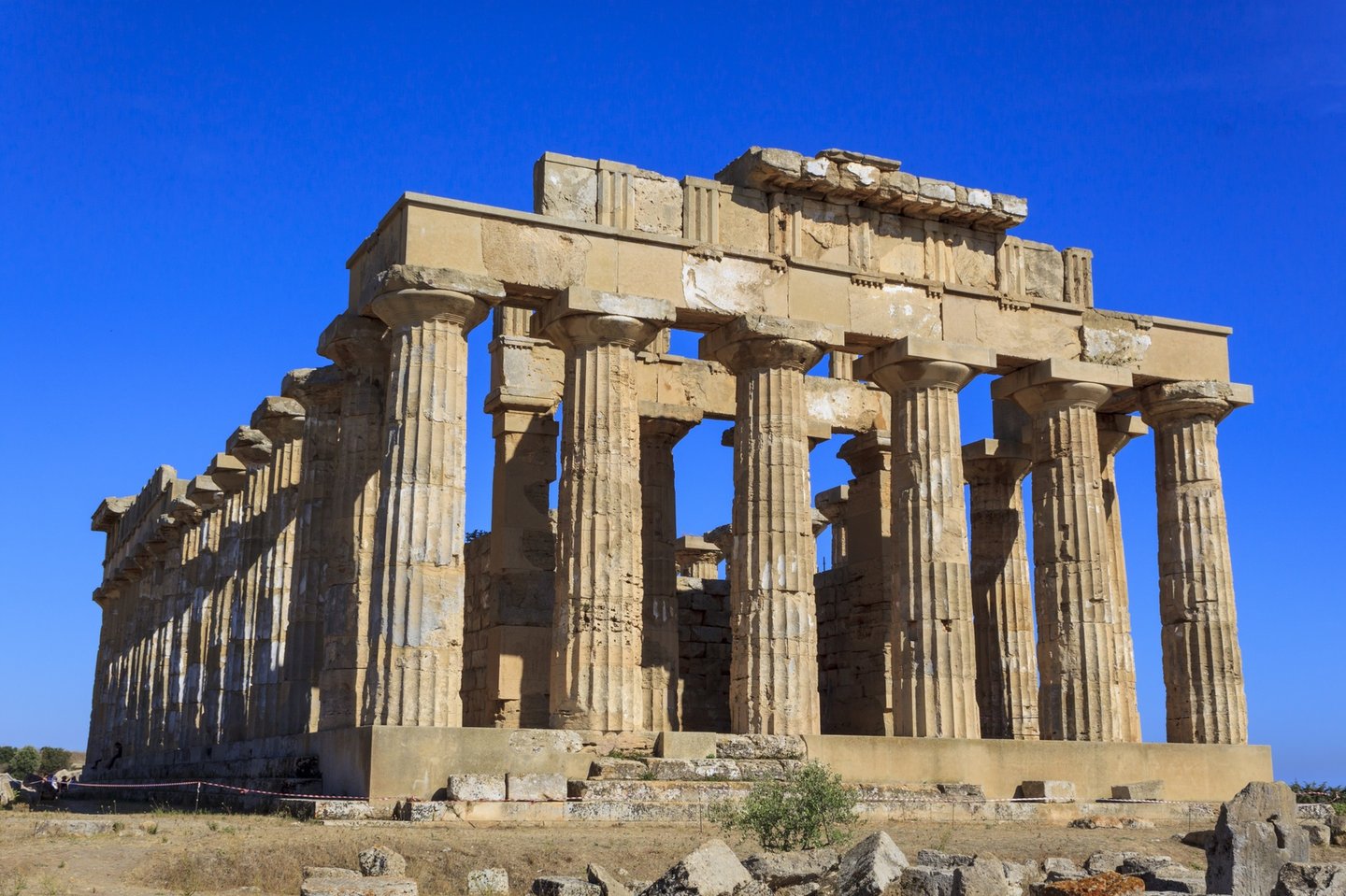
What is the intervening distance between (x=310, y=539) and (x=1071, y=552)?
1304 cm

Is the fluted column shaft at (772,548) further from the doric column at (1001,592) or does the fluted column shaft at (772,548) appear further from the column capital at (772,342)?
the doric column at (1001,592)

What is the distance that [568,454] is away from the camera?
22.4 metres

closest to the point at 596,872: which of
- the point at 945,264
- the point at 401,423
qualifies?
the point at 401,423

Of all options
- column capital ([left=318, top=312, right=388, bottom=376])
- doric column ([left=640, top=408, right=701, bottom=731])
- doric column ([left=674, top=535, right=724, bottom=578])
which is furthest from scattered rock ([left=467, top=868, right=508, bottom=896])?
doric column ([left=674, top=535, right=724, bottom=578])

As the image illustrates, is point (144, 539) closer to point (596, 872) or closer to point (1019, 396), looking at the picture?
point (1019, 396)

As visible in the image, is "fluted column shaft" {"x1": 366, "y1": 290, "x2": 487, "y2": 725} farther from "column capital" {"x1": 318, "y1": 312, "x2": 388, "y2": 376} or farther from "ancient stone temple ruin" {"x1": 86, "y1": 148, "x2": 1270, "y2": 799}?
"column capital" {"x1": 318, "y1": 312, "x2": 388, "y2": 376}

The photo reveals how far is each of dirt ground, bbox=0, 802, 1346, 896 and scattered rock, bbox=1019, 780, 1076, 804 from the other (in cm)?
394

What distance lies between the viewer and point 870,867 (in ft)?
41.6

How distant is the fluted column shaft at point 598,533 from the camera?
21438mm

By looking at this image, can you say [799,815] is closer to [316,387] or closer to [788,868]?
[788,868]

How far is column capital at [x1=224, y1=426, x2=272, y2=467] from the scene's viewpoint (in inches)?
1216

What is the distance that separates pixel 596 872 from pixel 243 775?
520 inches

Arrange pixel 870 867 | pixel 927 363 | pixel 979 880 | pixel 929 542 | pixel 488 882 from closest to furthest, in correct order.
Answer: pixel 979 880 → pixel 870 867 → pixel 488 882 → pixel 929 542 → pixel 927 363

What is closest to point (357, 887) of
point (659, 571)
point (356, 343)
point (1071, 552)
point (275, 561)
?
point (356, 343)
